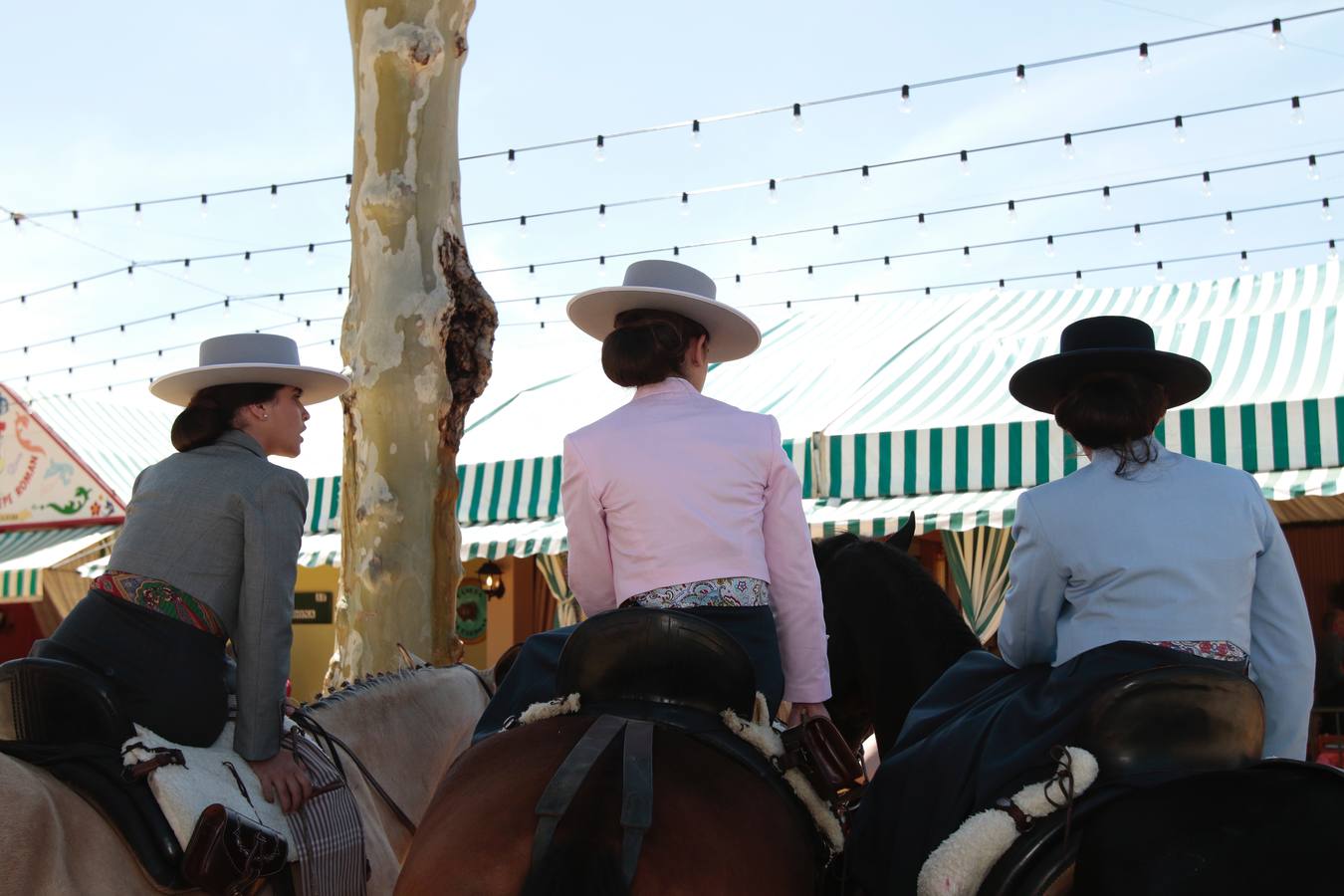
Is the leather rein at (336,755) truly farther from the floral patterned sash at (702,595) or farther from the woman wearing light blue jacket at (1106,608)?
the woman wearing light blue jacket at (1106,608)

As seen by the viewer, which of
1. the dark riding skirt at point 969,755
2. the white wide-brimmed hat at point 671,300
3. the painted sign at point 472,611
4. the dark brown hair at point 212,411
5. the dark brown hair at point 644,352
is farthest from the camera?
the painted sign at point 472,611

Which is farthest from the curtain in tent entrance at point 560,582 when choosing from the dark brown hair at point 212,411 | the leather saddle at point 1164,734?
the leather saddle at point 1164,734

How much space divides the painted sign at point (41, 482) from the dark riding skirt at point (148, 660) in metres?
13.1

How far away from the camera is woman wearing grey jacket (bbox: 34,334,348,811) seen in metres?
2.76

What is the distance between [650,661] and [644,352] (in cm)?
76

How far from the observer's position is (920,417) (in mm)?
9867

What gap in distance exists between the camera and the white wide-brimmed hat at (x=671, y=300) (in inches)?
110

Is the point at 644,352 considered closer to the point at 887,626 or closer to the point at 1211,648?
the point at 887,626

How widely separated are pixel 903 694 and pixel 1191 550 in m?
1.18

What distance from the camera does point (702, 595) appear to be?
8.26 ft

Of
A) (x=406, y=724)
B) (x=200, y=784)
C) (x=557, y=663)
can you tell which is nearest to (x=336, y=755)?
(x=406, y=724)

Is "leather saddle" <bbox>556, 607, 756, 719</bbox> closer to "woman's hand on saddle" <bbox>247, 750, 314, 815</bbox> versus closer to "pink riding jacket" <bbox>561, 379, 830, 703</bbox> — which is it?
"pink riding jacket" <bbox>561, 379, 830, 703</bbox>

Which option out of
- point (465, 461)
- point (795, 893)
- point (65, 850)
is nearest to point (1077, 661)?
point (795, 893)

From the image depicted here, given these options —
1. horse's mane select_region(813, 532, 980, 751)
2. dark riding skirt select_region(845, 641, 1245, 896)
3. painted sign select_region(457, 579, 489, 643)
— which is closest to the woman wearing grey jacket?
dark riding skirt select_region(845, 641, 1245, 896)
